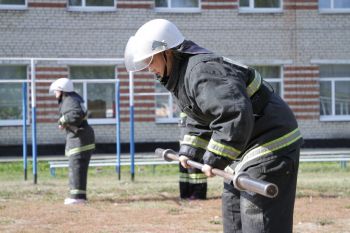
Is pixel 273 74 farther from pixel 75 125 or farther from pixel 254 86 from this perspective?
pixel 254 86

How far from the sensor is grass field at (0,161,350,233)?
8.09m

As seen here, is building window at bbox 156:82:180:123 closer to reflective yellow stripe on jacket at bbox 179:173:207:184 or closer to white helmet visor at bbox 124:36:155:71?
reflective yellow stripe on jacket at bbox 179:173:207:184

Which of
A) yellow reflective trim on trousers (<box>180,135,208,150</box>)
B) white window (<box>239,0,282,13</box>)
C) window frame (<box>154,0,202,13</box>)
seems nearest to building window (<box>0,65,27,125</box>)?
window frame (<box>154,0,202,13</box>)

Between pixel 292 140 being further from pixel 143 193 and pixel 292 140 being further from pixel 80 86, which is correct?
pixel 80 86

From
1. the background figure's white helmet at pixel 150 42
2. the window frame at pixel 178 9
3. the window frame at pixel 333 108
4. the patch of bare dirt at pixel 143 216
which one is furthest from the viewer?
the window frame at pixel 333 108

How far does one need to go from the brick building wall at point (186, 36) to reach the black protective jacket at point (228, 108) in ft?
51.1

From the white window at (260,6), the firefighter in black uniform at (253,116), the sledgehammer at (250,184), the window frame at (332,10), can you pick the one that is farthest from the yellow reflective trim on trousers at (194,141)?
the window frame at (332,10)

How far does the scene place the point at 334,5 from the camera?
2156 centimetres

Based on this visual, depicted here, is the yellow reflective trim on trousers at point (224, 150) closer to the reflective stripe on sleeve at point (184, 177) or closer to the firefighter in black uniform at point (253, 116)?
the firefighter in black uniform at point (253, 116)

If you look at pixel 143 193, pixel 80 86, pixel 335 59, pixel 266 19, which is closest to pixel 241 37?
pixel 266 19

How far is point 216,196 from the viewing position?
10.8 m

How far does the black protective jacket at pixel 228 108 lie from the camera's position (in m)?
3.61

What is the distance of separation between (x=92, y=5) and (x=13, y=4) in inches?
88.8

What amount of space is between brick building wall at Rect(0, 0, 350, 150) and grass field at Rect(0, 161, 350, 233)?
5323mm
